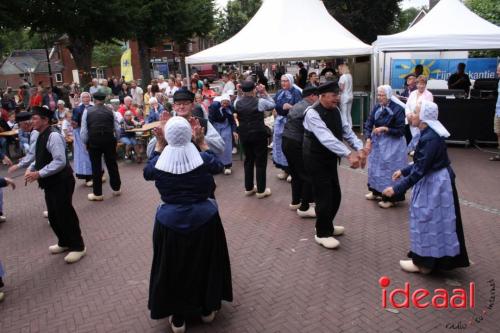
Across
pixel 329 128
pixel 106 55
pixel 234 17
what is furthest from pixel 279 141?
pixel 106 55

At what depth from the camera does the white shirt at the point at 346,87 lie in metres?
12.2

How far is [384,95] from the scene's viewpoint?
632 centimetres

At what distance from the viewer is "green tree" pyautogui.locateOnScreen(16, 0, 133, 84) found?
2133cm

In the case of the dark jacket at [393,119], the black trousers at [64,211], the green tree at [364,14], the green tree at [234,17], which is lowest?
the black trousers at [64,211]

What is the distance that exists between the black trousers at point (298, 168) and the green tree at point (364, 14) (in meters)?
26.3

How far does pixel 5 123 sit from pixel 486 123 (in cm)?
1324

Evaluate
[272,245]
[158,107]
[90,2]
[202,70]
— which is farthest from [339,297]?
[202,70]

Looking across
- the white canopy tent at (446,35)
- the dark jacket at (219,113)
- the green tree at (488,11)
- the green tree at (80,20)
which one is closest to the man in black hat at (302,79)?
the white canopy tent at (446,35)

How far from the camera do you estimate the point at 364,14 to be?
30797mm

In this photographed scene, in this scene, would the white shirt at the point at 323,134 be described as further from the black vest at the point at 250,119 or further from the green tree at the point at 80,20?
the green tree at the point at 80,20

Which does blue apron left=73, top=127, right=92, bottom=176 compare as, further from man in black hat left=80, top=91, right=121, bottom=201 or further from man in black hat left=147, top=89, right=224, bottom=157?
A: man in black hat left=147, top=89, right=224, bottom=157

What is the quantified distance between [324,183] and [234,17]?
1700 inches

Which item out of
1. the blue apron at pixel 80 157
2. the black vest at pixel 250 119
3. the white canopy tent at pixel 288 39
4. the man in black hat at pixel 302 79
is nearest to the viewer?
the black vest at pixel 250 119

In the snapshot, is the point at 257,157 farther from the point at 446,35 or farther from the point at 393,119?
the point at 446,35
